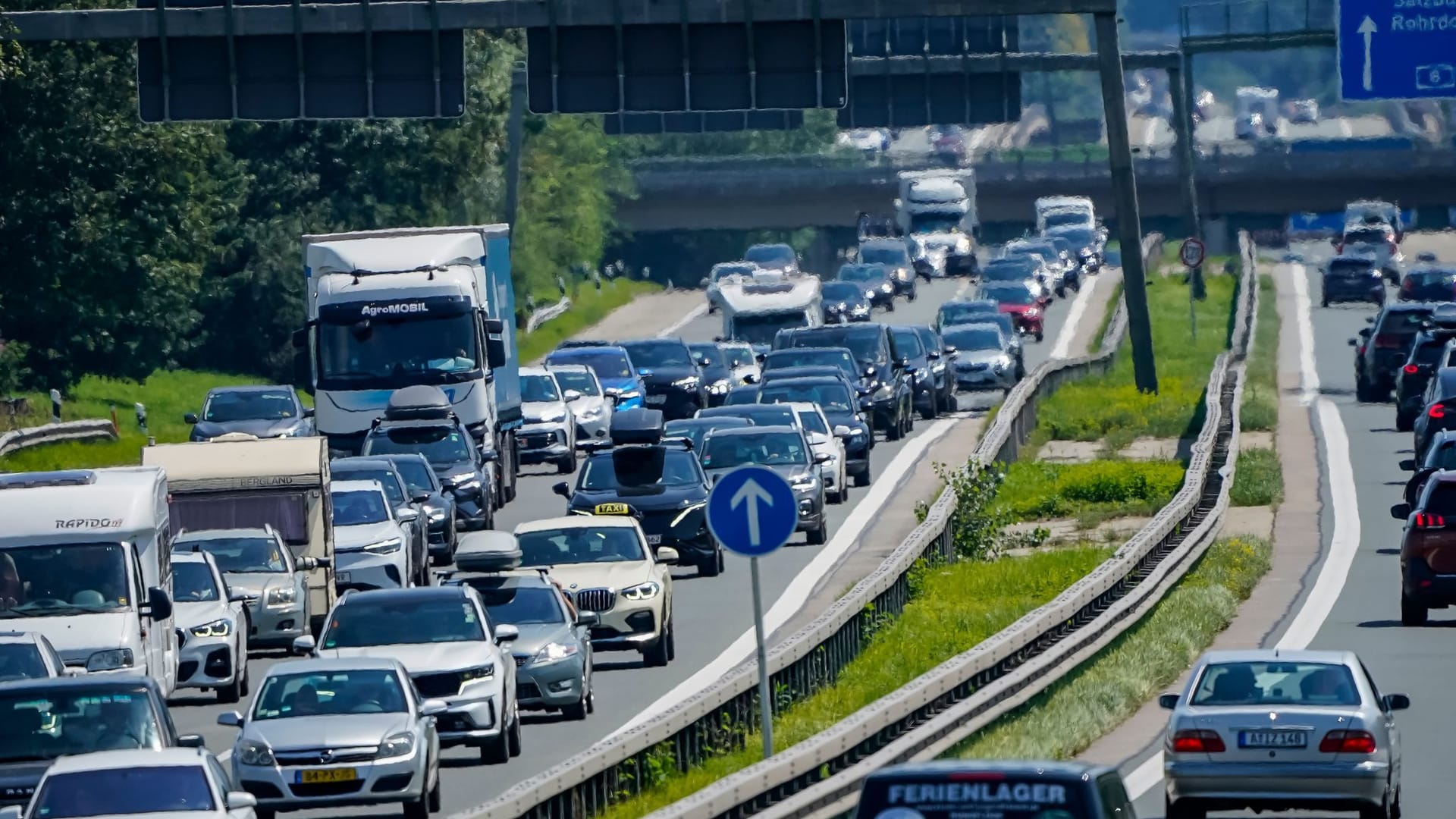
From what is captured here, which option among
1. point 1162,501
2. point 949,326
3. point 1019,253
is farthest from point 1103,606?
point 1019,253

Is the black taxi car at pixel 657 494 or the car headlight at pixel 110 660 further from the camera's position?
the black taxi car at pixel 657 494

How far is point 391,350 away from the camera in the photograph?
A: 1540 inches

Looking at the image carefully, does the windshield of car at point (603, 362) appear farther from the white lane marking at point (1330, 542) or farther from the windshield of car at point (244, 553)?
the windshield of car at point (244, 553)

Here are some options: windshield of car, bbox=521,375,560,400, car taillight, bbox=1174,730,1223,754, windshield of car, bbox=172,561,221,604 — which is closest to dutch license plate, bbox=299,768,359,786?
car taillight, bbox=1174,730,1223,754

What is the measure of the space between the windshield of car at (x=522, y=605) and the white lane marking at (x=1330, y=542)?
596 cm

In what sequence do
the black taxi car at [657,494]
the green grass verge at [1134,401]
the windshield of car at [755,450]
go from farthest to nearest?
1. the green grass verge at [1134,401]
2. the windshield of car at [755,450]
3. the black taxi car at [657,494]

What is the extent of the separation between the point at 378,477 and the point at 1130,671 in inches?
496

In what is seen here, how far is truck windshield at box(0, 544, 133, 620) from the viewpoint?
24172mm

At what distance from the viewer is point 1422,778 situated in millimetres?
19734

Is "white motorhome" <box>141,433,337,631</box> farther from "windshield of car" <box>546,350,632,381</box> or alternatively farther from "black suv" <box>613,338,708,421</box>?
"black suv" <box>613,338,708,421</box>

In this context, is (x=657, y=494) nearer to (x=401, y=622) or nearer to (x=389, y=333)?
(x=389, y=333)

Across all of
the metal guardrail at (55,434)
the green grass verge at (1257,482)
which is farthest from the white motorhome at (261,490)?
the metal guardrail at (55,434)

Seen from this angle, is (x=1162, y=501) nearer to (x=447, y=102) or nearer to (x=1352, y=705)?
(x=447, y=102)

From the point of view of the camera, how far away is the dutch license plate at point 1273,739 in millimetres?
17703
